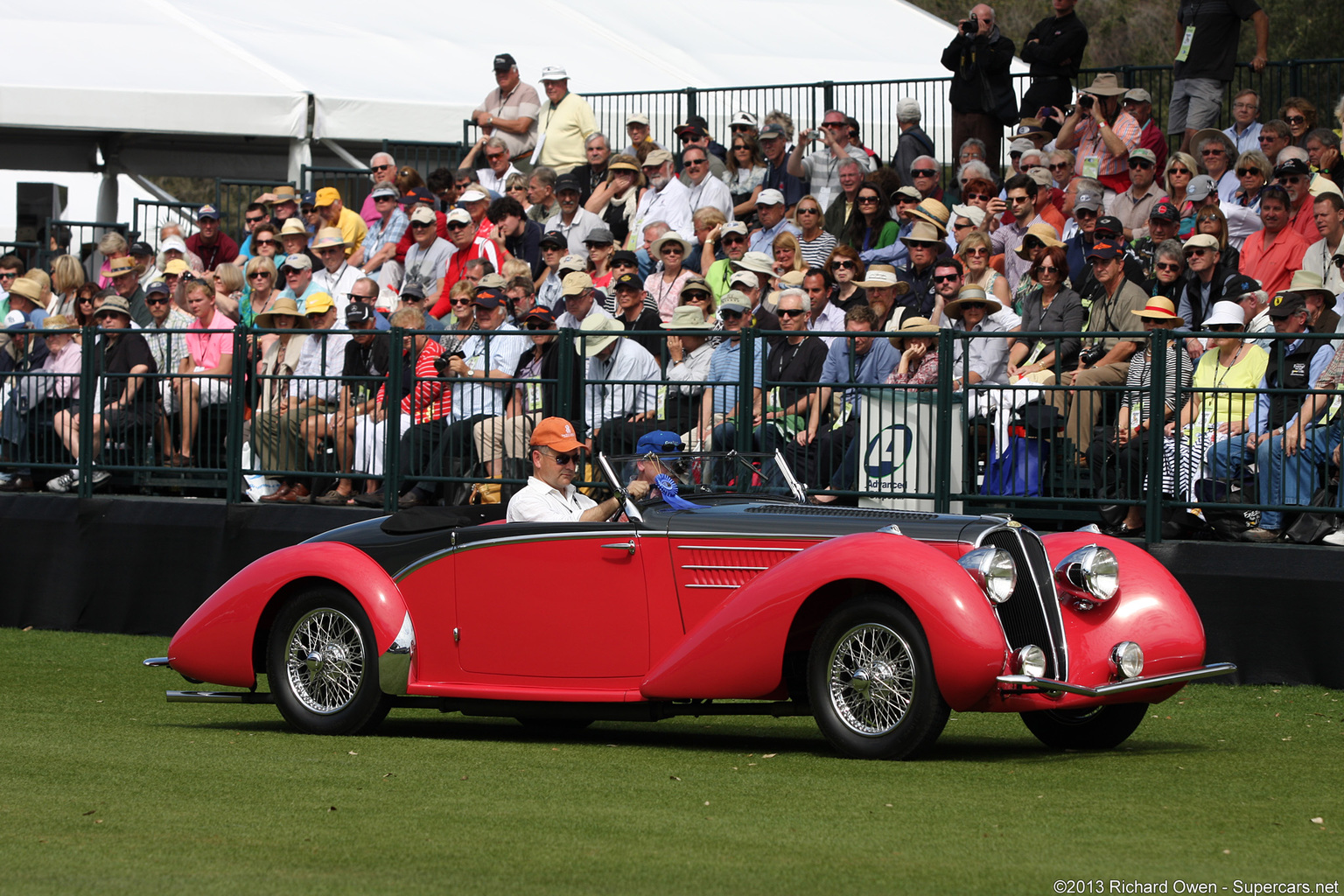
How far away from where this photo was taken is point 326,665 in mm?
9367

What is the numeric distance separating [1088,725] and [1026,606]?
940mm

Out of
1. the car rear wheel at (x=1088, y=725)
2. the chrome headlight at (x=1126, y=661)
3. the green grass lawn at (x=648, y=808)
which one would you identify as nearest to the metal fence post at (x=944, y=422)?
the green grass lawn at (x=648, y=808)

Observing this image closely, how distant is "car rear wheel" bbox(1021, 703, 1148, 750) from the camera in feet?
28.0

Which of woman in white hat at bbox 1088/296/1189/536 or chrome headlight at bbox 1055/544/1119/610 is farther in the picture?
woman in white hat at bbox 1088/296/1189/536

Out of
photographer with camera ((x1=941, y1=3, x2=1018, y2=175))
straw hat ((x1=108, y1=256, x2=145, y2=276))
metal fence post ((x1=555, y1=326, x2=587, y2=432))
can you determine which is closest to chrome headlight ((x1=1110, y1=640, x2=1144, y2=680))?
metal fence post ((x1=555, y1=326, x2=587, y2=432))

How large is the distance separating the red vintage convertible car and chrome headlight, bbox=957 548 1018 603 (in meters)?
0.01

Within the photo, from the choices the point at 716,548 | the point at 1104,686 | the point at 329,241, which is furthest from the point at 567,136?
the point at 1104,686

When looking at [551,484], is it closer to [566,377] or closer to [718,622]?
[718,622]

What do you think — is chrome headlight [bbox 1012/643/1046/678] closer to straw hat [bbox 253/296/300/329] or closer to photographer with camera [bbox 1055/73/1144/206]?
photographer with camera [bbox 1055/73/1144/206]

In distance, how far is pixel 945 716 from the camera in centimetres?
772

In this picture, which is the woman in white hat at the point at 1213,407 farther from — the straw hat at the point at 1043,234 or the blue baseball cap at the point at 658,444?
the blue baseball cap at the point at 658,444

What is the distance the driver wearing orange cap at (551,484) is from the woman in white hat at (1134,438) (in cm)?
361

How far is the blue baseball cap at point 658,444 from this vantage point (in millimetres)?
9289

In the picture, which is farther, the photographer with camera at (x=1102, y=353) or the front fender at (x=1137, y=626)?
the photographer with camera at (x=1102, y=353)
